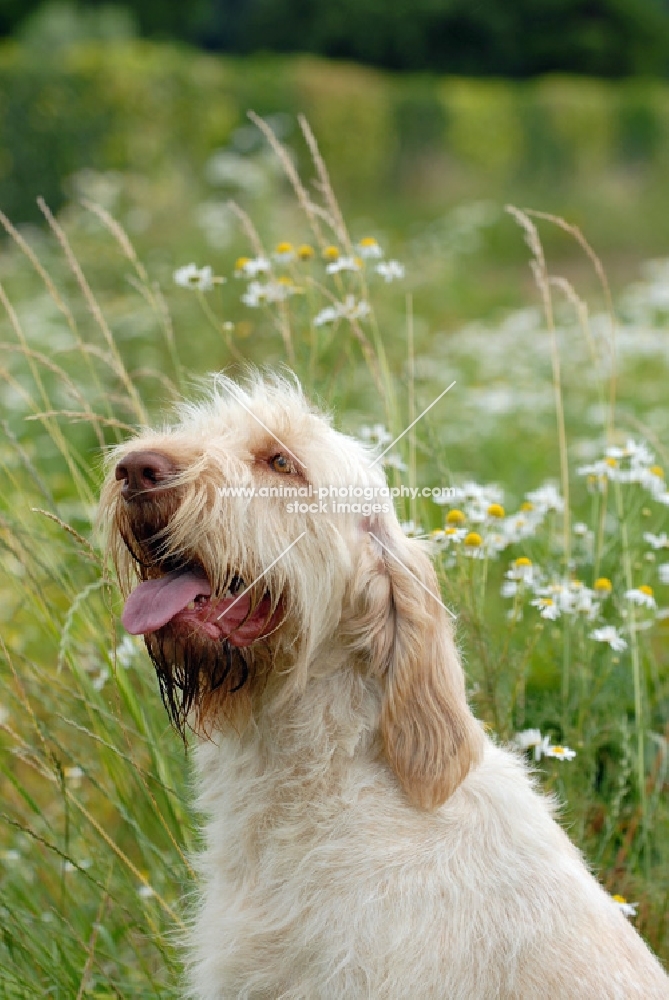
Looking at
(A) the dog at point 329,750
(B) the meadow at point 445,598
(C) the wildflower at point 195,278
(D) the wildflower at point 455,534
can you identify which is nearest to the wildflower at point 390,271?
(B) the meadow at point 445,598

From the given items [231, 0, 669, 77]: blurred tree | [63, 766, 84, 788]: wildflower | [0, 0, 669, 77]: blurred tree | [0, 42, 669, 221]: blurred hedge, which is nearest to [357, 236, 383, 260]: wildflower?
[63, 766, 84, 788]: wildflower

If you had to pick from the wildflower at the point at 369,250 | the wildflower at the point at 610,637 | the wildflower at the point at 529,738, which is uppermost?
the wildflower at the point at 369,250

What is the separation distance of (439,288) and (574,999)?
9692 millimetres

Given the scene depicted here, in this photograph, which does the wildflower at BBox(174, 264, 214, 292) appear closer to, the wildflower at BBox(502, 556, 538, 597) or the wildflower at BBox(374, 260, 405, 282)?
the wildflower at BBox(374, 260, 405, 282)

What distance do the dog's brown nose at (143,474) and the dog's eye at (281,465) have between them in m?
0.25

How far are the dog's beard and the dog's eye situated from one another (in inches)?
15.0

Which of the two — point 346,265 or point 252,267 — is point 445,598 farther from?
point 252,267

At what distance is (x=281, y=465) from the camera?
7.32ft

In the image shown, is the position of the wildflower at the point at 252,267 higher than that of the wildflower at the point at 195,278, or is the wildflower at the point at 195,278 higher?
the wildflower at the point at 252,267

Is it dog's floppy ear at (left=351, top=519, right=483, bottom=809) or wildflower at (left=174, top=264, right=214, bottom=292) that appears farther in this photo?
wildflower at (left=174, top=264, right=214, bottom=292)

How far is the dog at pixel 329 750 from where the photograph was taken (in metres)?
2.07

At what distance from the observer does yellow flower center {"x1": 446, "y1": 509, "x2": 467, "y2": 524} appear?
2951 mm

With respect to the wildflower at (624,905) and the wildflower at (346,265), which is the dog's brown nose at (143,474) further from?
the wildflower at (624,905)

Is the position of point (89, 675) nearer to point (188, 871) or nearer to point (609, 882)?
point (188, 871)
